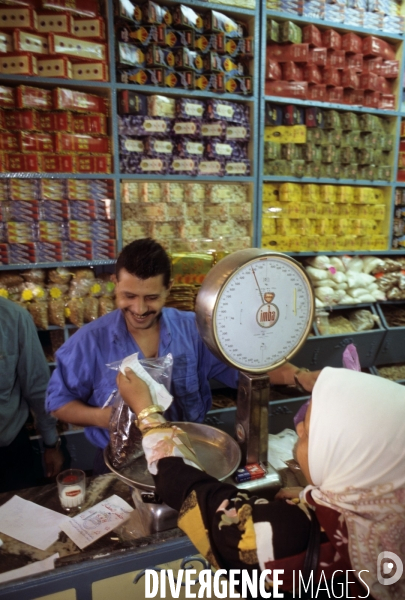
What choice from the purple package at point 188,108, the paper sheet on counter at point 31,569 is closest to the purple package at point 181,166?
the purple package at point 188,108

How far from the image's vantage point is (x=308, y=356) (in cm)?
306

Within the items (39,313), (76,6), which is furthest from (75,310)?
(76,6)

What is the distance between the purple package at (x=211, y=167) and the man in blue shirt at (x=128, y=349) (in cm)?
141

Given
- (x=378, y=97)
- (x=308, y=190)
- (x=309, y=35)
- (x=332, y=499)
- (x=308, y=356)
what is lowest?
(x=308, y=356)

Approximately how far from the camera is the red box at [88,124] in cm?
257

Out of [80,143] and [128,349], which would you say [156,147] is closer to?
[80,143]

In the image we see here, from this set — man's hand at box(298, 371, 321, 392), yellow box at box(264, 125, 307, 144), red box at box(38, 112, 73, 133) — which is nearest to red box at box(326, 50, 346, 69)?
yellow box at box(264, 125, 307, 144)

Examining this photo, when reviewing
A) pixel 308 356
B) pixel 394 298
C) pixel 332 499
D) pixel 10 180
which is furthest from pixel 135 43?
pixel 332 499

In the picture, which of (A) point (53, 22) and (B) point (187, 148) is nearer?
(A) point (53, 22)

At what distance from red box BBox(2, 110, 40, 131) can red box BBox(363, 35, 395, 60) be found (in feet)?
7.70

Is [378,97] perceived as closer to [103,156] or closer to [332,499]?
[103,156]

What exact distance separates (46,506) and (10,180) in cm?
187

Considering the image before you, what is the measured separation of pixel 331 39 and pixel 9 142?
224 centimetres

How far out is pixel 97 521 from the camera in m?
1.11
